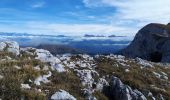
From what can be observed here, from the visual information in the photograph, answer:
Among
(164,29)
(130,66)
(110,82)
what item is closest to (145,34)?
(164,29)

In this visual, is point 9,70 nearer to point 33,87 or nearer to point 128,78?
→ point 33,87

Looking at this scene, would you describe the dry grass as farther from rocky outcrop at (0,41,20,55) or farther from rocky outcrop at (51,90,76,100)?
rocky outcrop at (51,90,76,100)

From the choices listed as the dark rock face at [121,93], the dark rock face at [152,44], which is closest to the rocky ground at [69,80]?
the dark rock face at [121,93]

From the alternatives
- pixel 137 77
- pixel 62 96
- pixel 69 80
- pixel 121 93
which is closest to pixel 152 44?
pixel 137 77

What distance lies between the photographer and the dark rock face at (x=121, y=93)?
2511cm

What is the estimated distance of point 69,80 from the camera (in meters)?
24.8

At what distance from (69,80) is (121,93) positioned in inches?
156

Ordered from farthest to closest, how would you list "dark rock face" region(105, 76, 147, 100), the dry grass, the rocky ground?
the dry grass < "dark rock face" region(105, 76, 147, 100) < the rocky ground

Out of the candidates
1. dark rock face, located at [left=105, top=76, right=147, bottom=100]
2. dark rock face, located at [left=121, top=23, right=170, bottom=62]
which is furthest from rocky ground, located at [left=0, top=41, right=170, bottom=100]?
dark rock face, located at [left=121, top=23, right=170, bottom=62]

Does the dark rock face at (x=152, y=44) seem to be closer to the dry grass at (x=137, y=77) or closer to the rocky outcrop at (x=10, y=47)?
the dry grass at (x=137, y=77)

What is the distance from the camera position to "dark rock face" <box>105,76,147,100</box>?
25109mm

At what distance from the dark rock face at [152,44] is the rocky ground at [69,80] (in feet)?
232

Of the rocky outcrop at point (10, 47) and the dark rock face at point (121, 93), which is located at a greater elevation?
the rocky outcrop at point (10, 47)

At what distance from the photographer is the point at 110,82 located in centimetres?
2716
